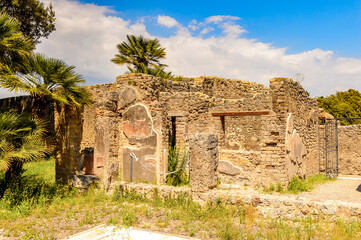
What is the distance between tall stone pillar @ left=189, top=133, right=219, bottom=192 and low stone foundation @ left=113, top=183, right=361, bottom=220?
18 cm

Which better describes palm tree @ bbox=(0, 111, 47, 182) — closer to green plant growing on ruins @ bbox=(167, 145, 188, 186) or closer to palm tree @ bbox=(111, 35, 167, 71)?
green plant growing on ruins @ bbox=(167, 145, 188, 186)

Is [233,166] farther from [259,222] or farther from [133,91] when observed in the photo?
[259,222]

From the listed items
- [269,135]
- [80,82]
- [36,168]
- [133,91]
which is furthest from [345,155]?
[36,168]

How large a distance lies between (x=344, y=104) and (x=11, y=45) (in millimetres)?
25762

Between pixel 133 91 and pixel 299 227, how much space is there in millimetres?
6463

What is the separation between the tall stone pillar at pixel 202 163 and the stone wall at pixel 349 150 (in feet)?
33.8

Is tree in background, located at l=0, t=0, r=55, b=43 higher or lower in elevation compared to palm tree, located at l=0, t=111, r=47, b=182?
higher

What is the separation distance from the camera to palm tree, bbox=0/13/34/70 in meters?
7.42

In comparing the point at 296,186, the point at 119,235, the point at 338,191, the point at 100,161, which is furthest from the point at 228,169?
the point at 119,235

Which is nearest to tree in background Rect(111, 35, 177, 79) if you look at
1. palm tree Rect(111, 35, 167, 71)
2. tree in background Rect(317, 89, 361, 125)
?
palm tree Rect(111, 35, 167, 71)

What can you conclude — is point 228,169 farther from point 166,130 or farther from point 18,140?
point 18,140

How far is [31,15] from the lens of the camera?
758 inches

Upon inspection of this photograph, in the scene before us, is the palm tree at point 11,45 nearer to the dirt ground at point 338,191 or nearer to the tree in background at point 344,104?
the dirt ground at point 338,191

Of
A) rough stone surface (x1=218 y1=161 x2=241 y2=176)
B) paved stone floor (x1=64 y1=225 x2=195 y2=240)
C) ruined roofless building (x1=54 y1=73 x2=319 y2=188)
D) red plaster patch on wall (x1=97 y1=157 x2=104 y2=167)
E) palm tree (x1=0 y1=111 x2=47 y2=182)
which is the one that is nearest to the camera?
paved stone floor (x1=64 y1=225 x2=195 y2=240)
